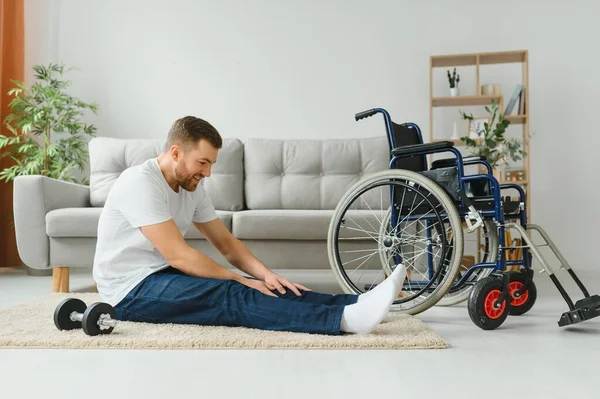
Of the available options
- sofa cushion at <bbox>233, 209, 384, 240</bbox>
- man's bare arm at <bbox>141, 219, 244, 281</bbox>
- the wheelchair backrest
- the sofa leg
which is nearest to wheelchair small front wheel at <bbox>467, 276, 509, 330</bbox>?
the wheelchair backrest

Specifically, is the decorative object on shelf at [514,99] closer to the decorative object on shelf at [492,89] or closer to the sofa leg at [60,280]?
the decorative object on shelf at [492,89]

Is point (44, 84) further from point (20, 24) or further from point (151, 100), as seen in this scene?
point (151, 100)

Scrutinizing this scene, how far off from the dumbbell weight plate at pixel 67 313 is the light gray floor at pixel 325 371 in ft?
0.53

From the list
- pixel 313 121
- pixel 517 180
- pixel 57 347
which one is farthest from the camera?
pixel 313 121

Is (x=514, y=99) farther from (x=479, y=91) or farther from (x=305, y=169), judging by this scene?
(x=305, y=169)

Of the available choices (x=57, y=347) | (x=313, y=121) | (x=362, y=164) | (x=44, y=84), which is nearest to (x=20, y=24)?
(x=44, y=84)

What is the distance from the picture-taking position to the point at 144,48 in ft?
14.3

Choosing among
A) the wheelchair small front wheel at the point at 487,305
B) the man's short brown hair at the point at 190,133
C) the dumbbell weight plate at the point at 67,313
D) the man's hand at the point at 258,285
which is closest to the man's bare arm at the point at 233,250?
the man's hand at the point at 258,285

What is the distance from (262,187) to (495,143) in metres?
1.53

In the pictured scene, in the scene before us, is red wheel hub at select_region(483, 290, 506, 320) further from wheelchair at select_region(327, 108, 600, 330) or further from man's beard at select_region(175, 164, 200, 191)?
man's beard at select_region(175, 164, 200, 191)

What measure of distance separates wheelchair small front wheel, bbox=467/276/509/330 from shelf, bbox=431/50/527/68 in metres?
2.48

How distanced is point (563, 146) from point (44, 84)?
382cm

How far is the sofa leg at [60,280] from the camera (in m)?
2.72

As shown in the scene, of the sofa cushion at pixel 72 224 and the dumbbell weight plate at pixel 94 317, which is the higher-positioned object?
the sofa cushion at pixel 72 224
